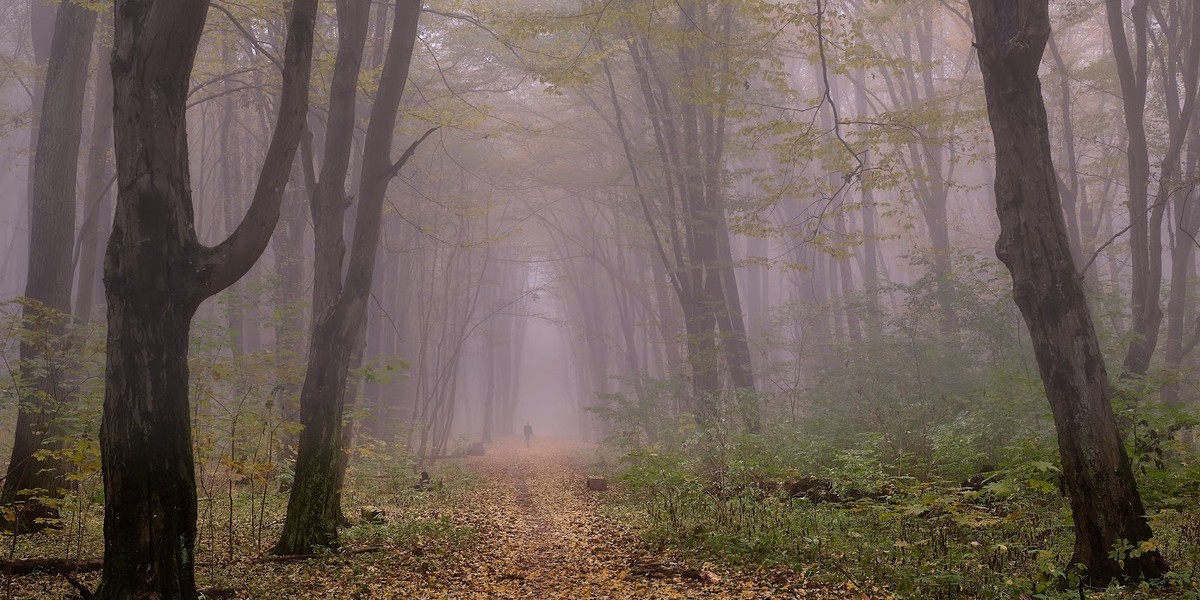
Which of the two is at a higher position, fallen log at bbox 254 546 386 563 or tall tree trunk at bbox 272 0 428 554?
tall tree trunk at bbox 272 0 428 554

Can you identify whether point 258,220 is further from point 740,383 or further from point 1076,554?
point 740,383

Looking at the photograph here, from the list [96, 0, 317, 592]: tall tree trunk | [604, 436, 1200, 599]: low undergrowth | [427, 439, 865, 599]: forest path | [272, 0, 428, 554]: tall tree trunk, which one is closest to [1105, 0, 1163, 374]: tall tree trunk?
[604, 436, 1200, 599]: low undergrowth

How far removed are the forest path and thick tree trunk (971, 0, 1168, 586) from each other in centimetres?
174

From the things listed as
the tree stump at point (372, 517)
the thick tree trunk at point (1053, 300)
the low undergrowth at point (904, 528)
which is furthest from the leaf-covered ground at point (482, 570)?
the thick tree trunk at point (1053, 300)

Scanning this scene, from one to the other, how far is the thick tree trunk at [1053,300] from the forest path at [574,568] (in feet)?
5.71

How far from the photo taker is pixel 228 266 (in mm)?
5160

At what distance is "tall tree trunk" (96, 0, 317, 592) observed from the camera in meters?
4.65

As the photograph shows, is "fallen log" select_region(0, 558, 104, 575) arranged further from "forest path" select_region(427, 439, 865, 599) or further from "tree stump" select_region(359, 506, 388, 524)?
"tree stump" select_region(359, 506, 388, 524)

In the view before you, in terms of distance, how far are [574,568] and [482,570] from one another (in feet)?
2.79

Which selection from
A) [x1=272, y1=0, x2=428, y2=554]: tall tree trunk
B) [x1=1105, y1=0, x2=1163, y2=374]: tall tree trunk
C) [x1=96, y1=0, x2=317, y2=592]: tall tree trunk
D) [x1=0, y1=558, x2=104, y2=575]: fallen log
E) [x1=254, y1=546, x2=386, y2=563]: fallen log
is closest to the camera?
[x1=96, y1=0, x2=317, y2=592]: tall tree trunk

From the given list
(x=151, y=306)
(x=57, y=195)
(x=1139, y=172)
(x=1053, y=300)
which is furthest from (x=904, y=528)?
(x=57, y=195)

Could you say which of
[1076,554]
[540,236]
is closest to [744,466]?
[1076,554]

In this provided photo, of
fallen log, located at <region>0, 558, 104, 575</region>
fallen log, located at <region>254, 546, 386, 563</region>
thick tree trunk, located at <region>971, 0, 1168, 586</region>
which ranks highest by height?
thick tree trunk, located at <region>971, 0, 1168, 586</region>

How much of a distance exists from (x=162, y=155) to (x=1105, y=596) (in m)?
6.59
